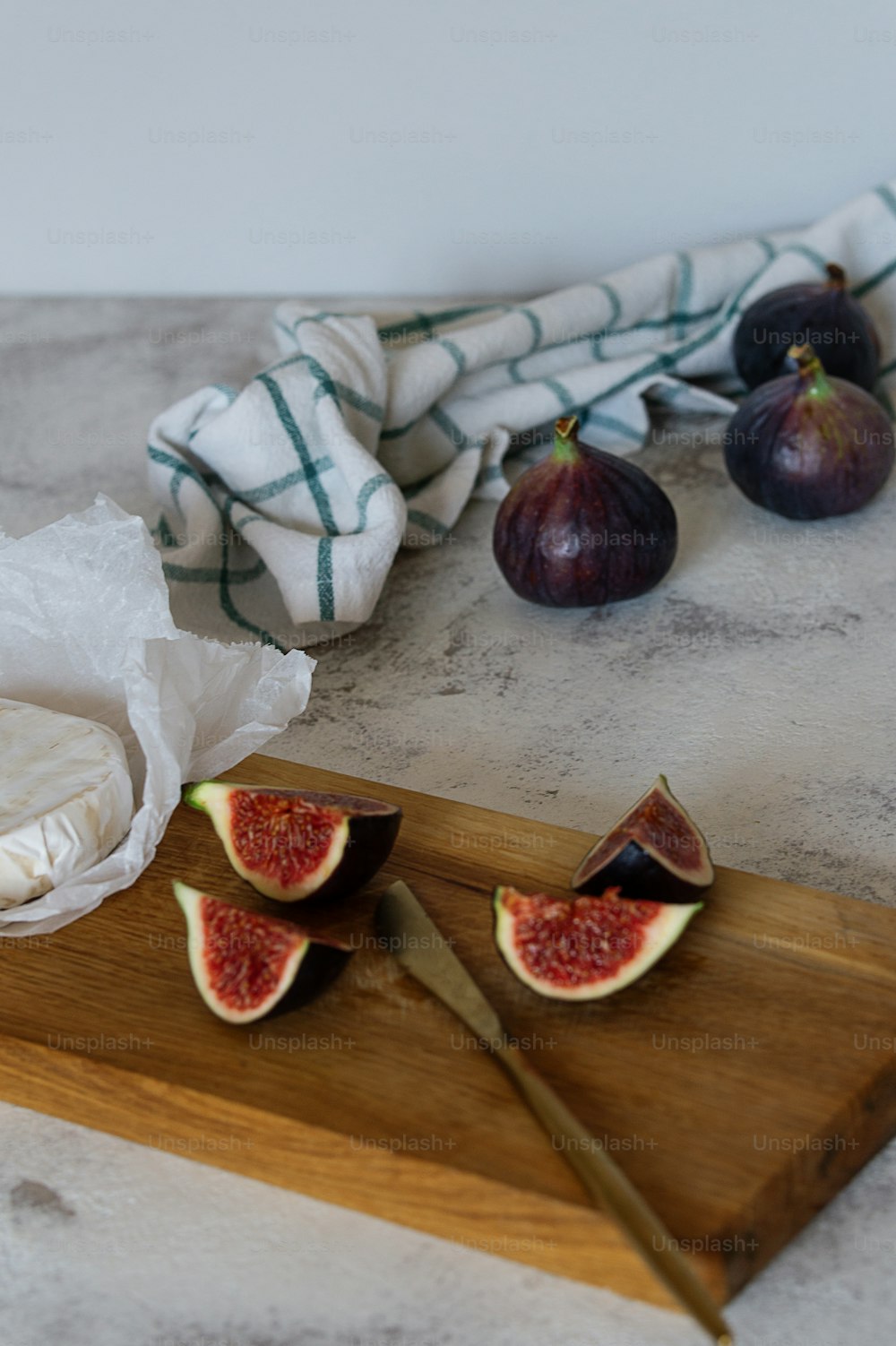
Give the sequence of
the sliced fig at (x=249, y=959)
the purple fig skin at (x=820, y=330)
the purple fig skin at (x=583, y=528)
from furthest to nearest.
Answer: the purple fig skin at (x=820, y=330), the purple fig skin at (x=583, y=528), the sliced fig at (x=249, y=959)

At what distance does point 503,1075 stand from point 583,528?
872mm

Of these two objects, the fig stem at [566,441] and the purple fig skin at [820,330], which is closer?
the fig stem at [566,441]

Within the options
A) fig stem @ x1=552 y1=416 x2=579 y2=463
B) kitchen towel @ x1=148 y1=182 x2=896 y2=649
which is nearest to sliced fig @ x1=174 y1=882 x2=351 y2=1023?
kitchen towel @ x1=148 y1=182 x2=896 y2=649

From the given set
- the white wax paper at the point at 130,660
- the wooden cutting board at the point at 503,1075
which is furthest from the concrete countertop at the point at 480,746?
the white wax paper at the point at 130,660

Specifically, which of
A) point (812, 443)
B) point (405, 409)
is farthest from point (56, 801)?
point (812, 443)

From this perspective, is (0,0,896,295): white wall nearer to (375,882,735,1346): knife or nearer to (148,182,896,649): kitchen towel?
(148,182,896,649): kitchen towel

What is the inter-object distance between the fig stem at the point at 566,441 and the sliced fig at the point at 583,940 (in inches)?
30.3

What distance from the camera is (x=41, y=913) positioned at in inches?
47.0

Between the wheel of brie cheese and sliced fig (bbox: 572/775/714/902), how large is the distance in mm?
427

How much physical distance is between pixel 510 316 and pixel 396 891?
124cm

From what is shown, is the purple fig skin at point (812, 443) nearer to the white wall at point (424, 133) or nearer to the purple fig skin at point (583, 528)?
the purple fig skin at point (583, 528)

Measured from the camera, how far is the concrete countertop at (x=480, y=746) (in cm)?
93

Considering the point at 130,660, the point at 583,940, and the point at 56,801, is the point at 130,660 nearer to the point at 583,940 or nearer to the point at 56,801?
the point at 56,801

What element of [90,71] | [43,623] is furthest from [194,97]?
[43,623]
